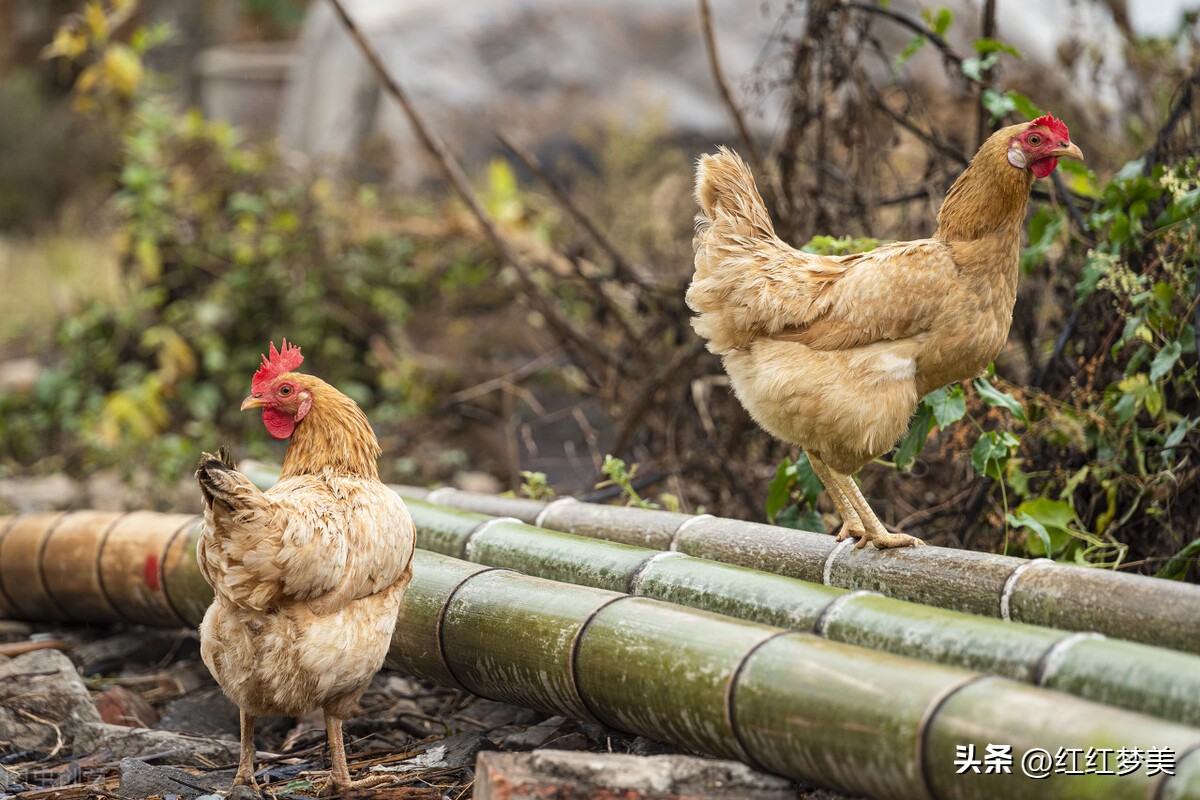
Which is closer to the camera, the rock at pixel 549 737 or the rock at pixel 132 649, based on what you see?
the rock at pixel 549 737

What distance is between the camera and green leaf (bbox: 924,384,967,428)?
3041 millimetres

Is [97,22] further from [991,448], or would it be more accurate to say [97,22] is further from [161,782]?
[991,448]

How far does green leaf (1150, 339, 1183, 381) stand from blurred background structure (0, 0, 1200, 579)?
32 millimetres

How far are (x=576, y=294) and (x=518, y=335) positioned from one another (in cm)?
54

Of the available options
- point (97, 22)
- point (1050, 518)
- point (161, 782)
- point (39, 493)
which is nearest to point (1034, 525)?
point (1050, 518)

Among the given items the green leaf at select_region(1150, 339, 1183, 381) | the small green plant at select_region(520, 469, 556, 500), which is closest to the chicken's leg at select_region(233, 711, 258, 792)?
the small green plant at select_region(520, 469, 556, 500)

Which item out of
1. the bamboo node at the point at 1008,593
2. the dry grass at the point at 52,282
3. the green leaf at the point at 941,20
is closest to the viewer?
the bamboo node at the point at 1008,593

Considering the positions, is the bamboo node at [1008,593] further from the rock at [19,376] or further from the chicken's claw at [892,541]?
the rock at [19,376]

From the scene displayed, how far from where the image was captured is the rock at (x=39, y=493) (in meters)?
6.17

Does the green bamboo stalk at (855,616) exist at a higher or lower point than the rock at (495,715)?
higher

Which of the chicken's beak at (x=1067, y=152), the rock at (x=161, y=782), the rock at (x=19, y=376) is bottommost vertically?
the rock at (x=161, y=782)


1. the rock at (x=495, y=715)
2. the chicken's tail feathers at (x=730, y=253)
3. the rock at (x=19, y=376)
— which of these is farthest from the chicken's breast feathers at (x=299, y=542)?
the rock at (x=19, y=376)

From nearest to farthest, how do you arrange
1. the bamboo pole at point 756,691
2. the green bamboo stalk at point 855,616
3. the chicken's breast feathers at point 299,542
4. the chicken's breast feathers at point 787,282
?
1. the bamboo pole at point 756,691
2. the green bamboo stalk at point 855,616
3. the chicken's breast feathers at point 299,542
4. the chicken's breast feathers at point 787,282

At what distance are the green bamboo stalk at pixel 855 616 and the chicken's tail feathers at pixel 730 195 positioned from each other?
36.6 inches
